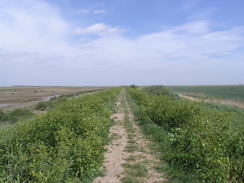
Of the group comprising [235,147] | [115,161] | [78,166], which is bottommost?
[115,161]

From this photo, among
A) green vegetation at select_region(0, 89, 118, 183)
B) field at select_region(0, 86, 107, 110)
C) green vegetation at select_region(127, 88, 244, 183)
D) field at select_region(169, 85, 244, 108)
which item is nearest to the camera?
green vegetation at select_region(0, 89, 118, 183)

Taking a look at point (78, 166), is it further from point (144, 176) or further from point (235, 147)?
point (235, 147)

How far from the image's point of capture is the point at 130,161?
20.8ft

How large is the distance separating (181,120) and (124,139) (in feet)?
8.74

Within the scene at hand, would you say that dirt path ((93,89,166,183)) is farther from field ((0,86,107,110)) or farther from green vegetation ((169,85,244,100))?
green vegetation ((169,85,244,100))

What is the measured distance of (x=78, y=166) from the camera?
470 cm

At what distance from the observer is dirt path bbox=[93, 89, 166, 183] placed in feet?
17.0

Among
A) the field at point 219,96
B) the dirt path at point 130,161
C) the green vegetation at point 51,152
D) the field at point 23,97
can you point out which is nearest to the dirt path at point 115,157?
the dirt path at point 130,161

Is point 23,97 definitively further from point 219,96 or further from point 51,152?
point 51,152

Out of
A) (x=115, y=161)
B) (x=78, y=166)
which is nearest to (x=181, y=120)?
(x=115, y=161)

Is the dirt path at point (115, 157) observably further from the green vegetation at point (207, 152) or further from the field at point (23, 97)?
the field at point (23, 97)

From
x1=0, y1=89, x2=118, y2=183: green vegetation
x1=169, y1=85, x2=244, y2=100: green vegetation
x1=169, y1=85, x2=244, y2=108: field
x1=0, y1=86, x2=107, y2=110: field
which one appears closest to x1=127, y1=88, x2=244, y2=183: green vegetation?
x1=0, y1=89, x2=118, y2=183: green vegetation

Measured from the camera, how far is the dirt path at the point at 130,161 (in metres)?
5.18

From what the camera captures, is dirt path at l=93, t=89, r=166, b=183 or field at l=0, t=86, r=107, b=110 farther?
field at l=0, t=86, r=107, b=110
